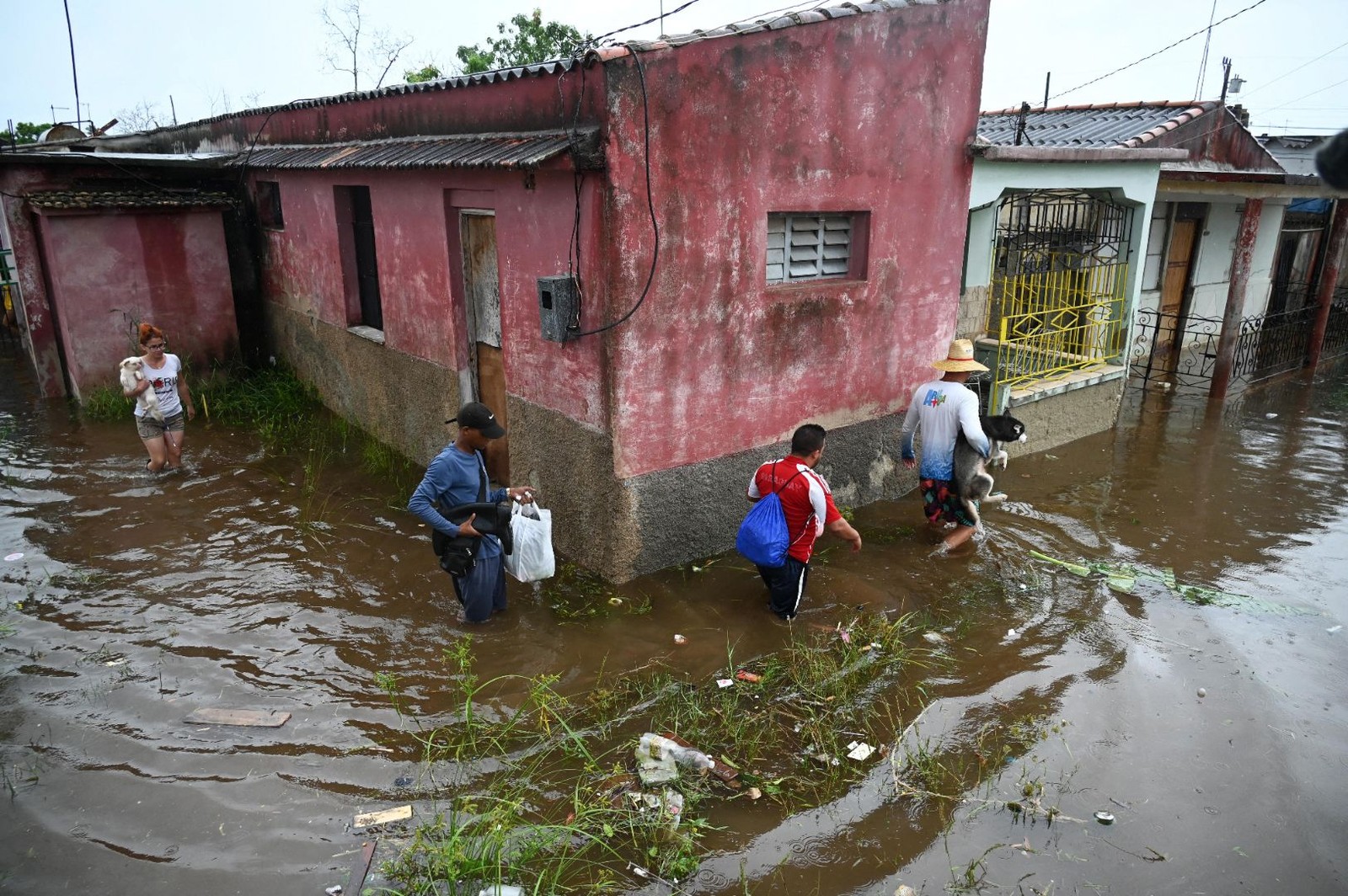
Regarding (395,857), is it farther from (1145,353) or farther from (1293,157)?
(1293,157)

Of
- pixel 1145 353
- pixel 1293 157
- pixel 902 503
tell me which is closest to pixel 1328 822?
pixel 902 503

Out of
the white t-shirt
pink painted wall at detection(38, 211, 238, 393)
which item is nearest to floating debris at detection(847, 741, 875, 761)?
the white t-shirt

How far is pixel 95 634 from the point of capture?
224 inches

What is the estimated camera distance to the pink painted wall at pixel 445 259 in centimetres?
621

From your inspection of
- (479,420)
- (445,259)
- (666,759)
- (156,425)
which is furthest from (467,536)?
(156,425)

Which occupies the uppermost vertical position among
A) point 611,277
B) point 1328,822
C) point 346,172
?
point 346,172

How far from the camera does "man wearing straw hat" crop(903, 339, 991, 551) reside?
6902 mm

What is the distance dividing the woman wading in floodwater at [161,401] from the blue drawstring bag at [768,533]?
5.96 metres

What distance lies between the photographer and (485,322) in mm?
7809

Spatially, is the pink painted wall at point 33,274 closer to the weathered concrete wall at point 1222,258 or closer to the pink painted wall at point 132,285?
the pink painted wall at point 132,285

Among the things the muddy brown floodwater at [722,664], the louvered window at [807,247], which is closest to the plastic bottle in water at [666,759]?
the muddy brown floodwater at [722,664]

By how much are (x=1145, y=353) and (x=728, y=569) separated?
35.4ft

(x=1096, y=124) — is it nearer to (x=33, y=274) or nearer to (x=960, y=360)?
(x=960, y=360)

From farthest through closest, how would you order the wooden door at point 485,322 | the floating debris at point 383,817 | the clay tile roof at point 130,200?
the clay tile roof at point 130,200, the wooden door at point 485,322, the floating debris at point 383,817
